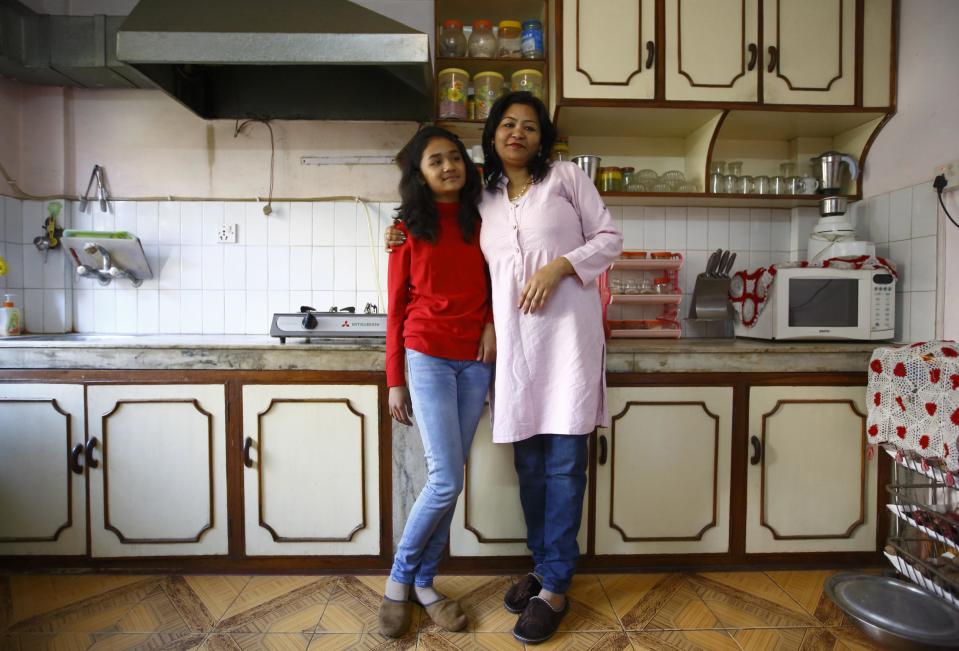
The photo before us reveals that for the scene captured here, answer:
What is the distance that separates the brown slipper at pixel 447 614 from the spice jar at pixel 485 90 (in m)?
1.65

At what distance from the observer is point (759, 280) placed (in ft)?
6.42

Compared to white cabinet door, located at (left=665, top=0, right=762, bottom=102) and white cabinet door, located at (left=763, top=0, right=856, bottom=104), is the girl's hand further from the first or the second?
white cabinet door, located at (left=763, top=0, right=856, bottom=104)

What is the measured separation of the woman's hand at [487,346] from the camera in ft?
4.39

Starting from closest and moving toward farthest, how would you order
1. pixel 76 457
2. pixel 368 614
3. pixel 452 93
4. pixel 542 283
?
1. pixel 542 283
2. pixel 368 614
3. pixel 76 457
4. pixel 452 93

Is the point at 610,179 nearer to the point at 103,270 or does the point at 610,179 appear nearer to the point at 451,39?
the point at 451,39

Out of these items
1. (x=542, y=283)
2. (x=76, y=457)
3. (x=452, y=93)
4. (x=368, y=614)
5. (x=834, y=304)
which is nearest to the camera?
(x=542, y=283)

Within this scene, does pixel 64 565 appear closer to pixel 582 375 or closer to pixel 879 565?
pixel 582 375

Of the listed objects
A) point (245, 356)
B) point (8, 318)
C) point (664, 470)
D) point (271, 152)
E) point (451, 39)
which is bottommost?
point (664, 470)

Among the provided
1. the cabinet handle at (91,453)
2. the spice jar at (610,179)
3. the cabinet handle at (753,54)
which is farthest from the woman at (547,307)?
the cabinet handle at (91,453)

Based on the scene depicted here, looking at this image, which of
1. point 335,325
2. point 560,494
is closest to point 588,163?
point 335,325

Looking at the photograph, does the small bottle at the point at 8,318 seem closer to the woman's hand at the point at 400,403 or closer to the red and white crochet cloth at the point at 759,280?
the woman's hand at the point at 400,403

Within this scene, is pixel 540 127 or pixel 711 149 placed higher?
pixel 711 149

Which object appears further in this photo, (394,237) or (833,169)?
(833,169)

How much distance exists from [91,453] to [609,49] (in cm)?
220
